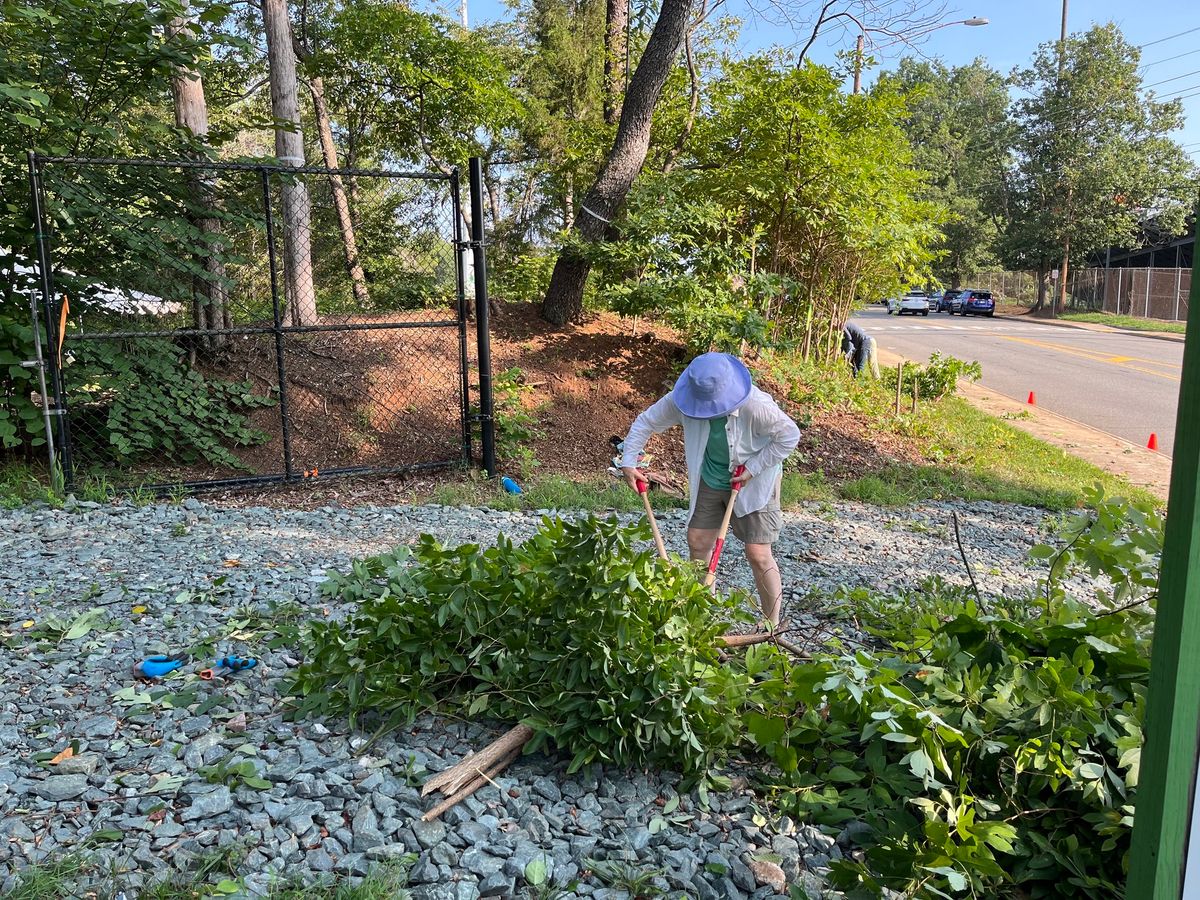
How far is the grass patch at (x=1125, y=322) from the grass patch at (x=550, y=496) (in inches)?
1117

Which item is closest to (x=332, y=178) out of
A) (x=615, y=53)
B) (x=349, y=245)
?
(x=349, y=245)

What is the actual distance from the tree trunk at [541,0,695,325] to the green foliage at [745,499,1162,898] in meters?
7.47

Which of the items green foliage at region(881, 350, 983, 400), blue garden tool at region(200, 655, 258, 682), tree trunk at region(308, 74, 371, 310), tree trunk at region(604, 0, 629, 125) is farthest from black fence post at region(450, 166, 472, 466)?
green foliage at region(881, 350, 983, 400)

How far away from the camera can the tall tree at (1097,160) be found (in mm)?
40031

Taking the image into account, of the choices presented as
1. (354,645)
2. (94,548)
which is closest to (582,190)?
(94,548)

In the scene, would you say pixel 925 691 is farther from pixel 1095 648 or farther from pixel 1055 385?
pixel 1055 385

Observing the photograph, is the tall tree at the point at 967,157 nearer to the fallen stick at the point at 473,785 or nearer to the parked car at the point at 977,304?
the parked car at the point at 977,304

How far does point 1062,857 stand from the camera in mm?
2357

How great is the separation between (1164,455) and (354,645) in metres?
11.3

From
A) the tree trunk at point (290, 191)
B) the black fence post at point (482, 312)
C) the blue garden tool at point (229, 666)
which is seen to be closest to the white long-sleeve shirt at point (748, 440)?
the blue garden tool at point (229, 666)

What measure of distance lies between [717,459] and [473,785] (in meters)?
2.27

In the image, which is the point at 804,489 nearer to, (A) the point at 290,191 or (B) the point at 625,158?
(B) the point at 625,158

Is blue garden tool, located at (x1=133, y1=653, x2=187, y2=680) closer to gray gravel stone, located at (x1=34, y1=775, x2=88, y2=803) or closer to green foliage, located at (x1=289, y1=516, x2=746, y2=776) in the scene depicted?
green foliage, located at (x1=289, y1=516, x2=746, y2=776)

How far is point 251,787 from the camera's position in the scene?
2736 mm
